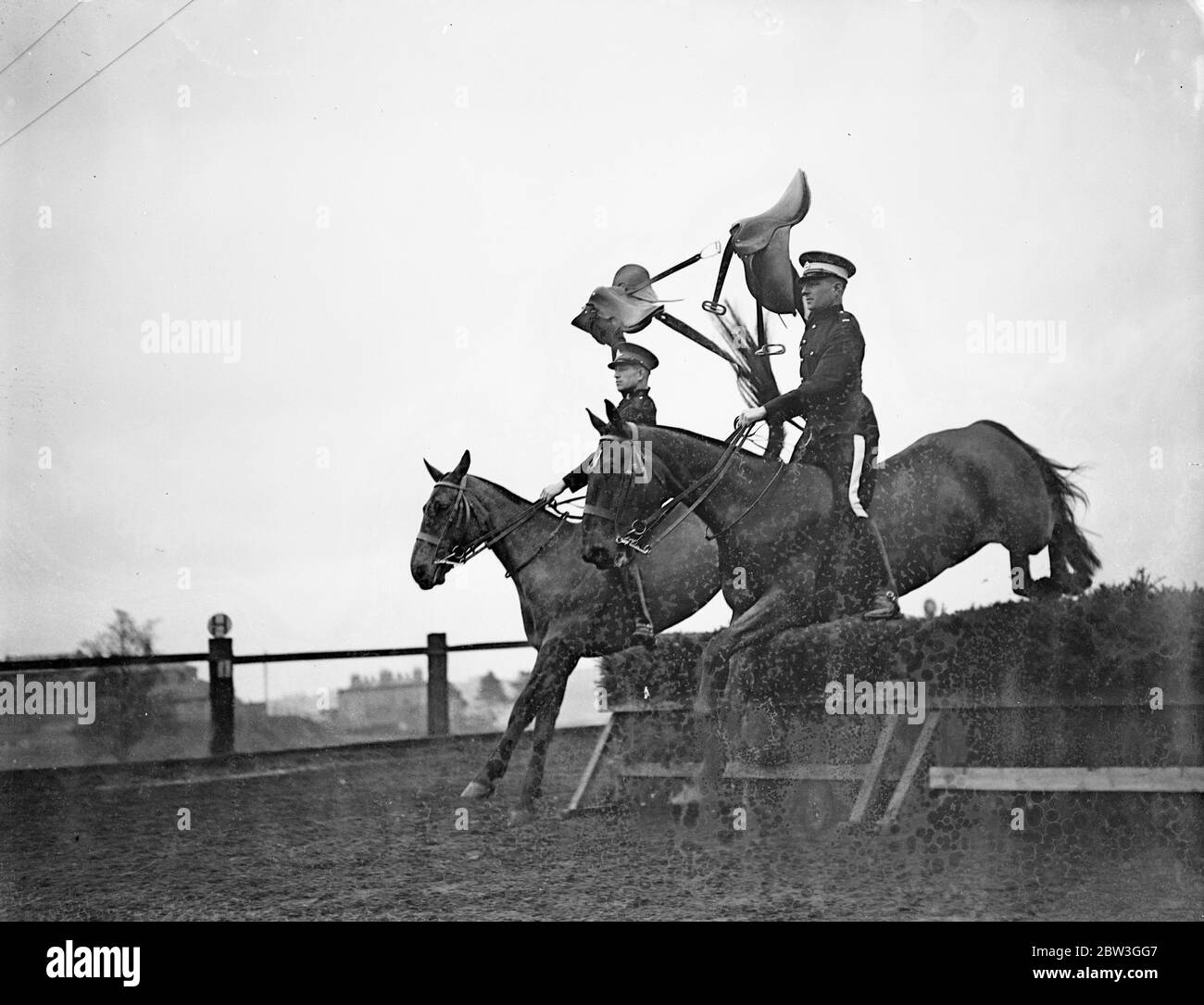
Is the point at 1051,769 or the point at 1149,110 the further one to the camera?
the point at 1149,110

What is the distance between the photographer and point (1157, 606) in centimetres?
526

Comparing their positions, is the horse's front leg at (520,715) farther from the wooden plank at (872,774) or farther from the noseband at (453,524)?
the wooden plank at (872,774)

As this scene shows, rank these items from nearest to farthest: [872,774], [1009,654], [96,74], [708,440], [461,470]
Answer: [872,774] → [1009,654] → [708,440] → [461,470] → [96,74]

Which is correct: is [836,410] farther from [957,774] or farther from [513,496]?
[957,774]

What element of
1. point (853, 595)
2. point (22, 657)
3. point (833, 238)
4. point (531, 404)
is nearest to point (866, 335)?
point (833, 238)

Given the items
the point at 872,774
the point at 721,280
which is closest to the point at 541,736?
the point at 872,774

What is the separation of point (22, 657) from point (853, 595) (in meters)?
3.84

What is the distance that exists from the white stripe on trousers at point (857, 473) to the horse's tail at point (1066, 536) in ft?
2.35

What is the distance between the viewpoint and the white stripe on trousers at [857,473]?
521cm

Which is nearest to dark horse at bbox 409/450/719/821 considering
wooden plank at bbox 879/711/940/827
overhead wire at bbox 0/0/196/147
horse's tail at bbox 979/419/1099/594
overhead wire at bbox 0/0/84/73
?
wooden plank at bbox 879/711/940/827

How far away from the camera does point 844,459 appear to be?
5.26m

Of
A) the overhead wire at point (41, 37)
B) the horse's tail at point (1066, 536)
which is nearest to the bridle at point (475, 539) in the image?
the horse's tail at point (1066, 536)

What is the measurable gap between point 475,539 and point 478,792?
114 centimetres

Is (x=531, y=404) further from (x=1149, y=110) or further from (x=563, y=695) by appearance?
(x=1149, y=110)
